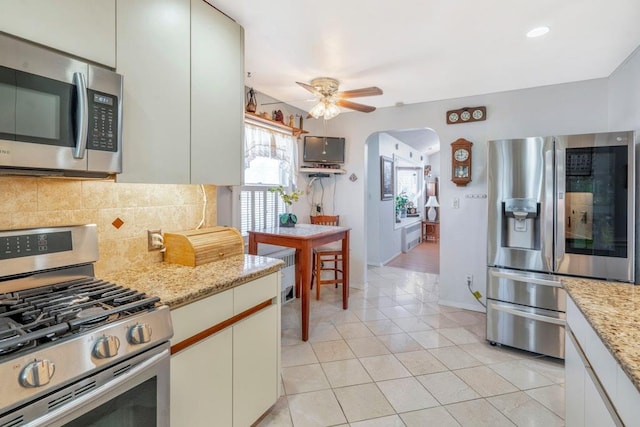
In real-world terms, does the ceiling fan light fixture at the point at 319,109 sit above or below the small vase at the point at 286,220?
above

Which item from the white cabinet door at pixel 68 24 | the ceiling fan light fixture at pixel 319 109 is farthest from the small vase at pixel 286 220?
the white cabinet door at pixel 68 24

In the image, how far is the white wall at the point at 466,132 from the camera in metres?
3.10

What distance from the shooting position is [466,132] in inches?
142

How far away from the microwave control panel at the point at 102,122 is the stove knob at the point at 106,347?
724mm

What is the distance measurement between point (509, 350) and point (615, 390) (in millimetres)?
2018

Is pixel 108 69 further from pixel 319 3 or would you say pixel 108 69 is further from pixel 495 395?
pixel 495 395

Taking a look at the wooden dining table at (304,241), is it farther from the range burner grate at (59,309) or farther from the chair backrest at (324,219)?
the range burner grate at (59,309)

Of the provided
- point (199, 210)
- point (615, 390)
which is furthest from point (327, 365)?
point (615, 390)

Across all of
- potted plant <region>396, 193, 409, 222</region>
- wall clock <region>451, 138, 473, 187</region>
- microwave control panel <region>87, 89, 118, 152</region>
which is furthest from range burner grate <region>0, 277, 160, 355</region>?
potted plant <region>396, 193, 409, 222</region>

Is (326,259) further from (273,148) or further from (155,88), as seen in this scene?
(155,88)

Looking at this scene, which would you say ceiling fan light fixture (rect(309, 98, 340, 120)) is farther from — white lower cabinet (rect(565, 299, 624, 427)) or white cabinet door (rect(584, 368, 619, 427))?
white cabinet door (rect(584, 368, 619, 427))

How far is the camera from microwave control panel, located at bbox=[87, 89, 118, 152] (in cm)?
122

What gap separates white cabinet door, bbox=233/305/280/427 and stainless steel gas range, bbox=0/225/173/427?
49 centimetres

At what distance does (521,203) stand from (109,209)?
2.91 metres
